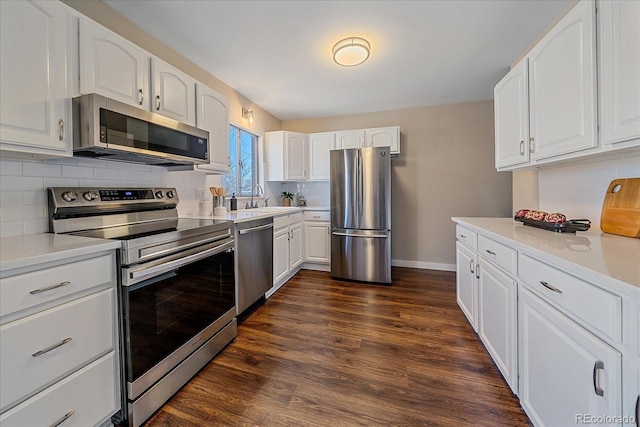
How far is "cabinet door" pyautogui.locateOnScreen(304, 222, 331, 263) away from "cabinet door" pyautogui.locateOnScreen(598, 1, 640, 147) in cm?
291

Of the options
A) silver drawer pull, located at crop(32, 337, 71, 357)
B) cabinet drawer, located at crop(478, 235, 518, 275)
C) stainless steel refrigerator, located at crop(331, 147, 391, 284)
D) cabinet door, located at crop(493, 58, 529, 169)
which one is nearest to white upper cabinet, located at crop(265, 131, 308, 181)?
stainless steel refrigerator, located at crop(331, 147, 391, 284)

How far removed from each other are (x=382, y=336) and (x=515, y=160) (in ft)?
5.64

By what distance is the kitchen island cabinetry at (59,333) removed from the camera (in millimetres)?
896

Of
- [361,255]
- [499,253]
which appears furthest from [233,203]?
[499,253]

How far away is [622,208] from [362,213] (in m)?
2.24

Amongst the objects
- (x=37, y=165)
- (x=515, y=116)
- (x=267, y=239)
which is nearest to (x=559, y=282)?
(x=515, y=116)

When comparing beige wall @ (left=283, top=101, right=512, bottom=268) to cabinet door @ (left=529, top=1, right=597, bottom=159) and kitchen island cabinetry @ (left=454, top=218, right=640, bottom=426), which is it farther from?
kitchen island cabinetry @ (left=454, top=218, right=640, bottom=426)

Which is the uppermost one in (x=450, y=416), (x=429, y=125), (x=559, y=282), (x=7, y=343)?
(x=429, y=125)

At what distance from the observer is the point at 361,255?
11.0ft

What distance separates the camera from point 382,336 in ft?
6.83

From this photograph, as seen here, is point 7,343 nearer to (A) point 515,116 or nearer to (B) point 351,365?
(B) point 351,365

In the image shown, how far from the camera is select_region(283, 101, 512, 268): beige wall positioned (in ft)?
12.3

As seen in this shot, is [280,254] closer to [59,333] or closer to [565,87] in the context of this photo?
[59,333]

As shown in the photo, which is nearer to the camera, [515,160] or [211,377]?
[211,377]
